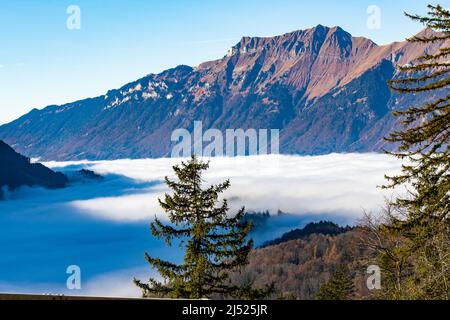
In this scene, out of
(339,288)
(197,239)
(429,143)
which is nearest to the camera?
(429,143)

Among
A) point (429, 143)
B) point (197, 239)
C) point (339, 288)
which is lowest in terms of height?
point (339, 288)

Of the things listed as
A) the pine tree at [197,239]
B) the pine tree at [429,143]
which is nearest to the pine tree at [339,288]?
the pine tree at [197,239]

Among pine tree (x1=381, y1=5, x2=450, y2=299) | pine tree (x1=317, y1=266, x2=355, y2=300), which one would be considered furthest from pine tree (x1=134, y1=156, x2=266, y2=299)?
pine tree (x1=317, y1=266, x2=355, y2=300)

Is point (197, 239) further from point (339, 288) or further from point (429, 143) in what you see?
point (339, 288)

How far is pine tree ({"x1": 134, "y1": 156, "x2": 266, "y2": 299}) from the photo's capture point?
2991cm

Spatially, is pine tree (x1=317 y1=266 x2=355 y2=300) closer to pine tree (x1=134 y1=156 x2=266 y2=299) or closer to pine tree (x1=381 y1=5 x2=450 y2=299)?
pine tree (x1=134 y1=156 x2=266 y2=299)

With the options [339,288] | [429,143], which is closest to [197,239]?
[429,143]

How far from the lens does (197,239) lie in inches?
1203

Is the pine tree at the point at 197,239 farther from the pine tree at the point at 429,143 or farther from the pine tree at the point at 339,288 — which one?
the pine tree at the point at 339,288

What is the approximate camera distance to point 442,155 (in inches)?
800
